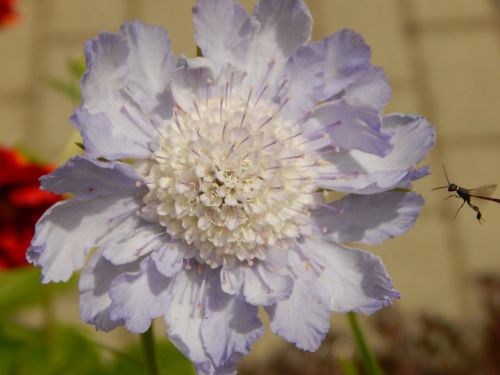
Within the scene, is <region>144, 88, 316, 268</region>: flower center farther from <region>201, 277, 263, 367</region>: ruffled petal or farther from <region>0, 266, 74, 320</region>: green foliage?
<region>0, 266, 74, 320</region>: green foliage

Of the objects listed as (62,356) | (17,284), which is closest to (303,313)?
(17,284)

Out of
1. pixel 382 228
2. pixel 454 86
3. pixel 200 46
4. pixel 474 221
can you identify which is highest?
pixel 200 46

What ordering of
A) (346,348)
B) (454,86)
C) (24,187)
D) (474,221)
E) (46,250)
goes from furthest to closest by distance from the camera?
1. (454,86)
2. (474,221)
3. (346,348)
4. (24,187)
5. (46,250)

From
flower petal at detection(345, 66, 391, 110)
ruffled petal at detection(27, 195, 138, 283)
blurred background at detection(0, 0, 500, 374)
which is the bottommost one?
blurred background at detection(0, 0, 500, 374)

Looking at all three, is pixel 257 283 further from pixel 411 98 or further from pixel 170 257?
pixel 411 98

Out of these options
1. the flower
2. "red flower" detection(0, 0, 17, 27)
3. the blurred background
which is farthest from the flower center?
the blurred background

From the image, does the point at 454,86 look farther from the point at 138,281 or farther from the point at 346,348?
the point at 138,281

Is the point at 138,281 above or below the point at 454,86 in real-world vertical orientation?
above

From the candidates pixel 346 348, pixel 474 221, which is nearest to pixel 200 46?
pixel 346 348
